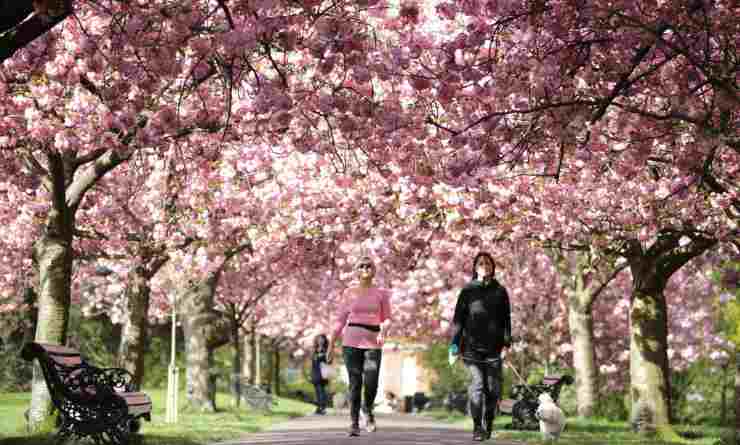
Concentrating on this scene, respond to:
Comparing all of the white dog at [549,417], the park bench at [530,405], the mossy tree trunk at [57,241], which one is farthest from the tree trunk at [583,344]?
the mossy tree trunk at [57,241]

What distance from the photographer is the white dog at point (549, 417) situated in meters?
14.1

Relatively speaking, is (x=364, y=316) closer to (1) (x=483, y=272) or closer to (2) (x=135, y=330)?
(1) (x=483, y=272)

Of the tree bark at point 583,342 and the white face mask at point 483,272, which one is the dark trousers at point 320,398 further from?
the white face mask at point 483,272

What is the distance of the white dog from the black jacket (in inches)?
80.7

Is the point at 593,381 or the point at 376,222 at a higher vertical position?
the point at 376,222

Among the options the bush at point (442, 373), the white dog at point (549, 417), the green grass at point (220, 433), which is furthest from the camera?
the bush at point (442, 373)

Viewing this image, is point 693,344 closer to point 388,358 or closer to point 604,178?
point 604,178

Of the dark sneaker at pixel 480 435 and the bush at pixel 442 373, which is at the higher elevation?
the bush at pixel 442 373

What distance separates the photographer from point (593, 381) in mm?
26016

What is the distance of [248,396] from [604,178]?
1258 centimetres

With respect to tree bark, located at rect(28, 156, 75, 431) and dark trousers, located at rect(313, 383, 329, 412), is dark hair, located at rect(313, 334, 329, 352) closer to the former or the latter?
dark trousers, located at rect(313, 383, 329, 412)

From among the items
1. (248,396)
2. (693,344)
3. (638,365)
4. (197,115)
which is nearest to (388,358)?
(693,344)

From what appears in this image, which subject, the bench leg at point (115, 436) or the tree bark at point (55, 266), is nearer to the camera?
the bench leg at point (115, 436)

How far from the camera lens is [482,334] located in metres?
12.2
